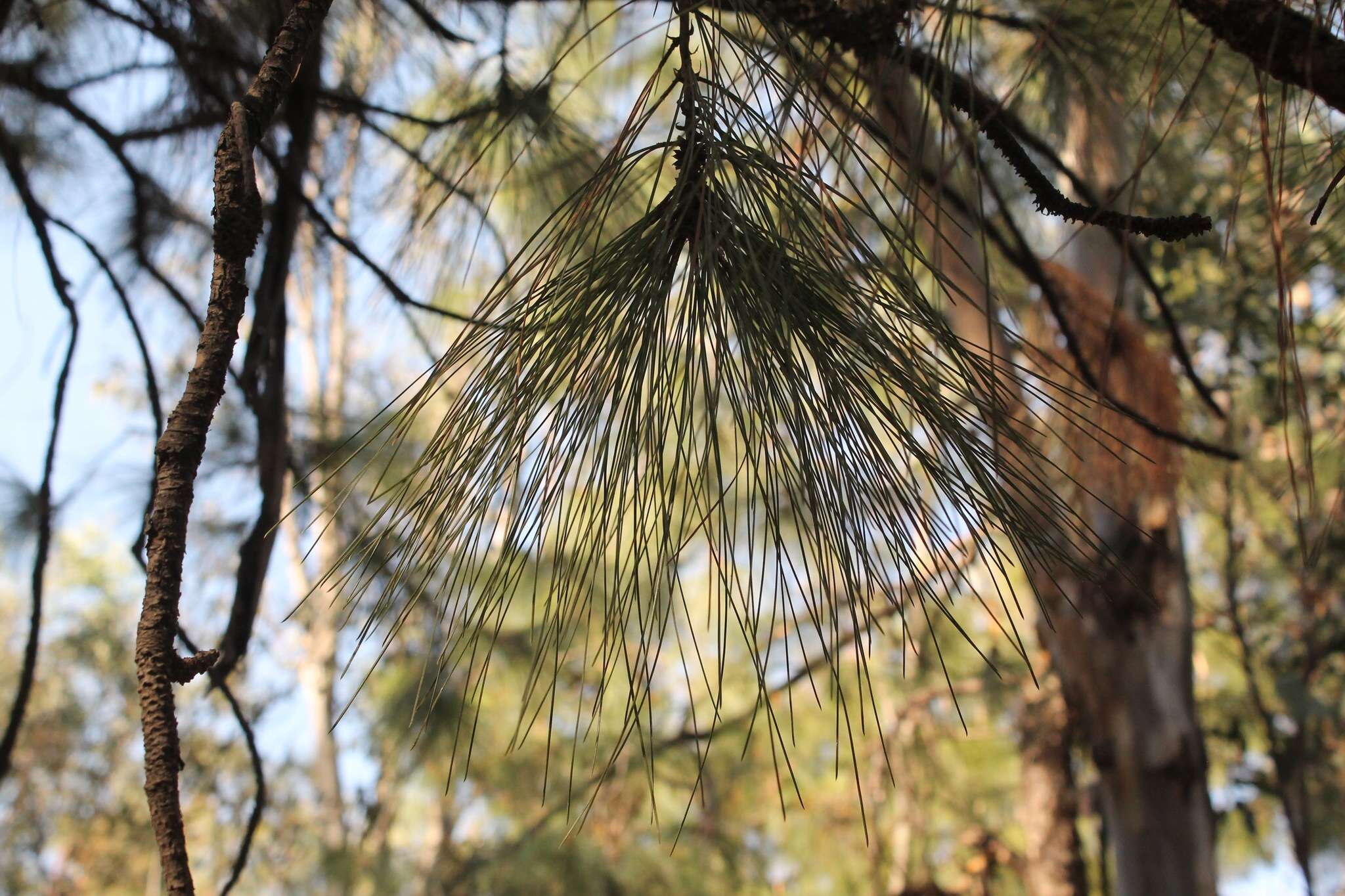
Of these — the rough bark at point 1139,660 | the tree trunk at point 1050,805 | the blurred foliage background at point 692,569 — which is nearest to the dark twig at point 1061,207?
the blurred foliage background at point 692,569

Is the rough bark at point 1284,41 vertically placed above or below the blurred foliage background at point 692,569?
below

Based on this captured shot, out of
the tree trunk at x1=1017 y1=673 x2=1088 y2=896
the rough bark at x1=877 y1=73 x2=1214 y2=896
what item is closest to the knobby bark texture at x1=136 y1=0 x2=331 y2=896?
the rough bark at x1=877 y1=73 x2=1214 y2=896

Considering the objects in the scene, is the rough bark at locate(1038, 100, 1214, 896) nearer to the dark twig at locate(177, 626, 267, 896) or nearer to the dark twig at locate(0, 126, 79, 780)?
the dark twig at locate(177, 626, 267, 896)

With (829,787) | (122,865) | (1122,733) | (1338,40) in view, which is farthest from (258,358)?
(122,865)

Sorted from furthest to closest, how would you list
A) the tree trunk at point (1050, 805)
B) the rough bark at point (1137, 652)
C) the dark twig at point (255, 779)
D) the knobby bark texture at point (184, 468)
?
the tree trunk at point (1050, 805) < the rough bark at point (1137, 652) < the dark twig at point (255, 779) < the knobby bark texture at point (184, 468)

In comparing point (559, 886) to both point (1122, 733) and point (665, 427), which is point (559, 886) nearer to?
point (1122, 733)

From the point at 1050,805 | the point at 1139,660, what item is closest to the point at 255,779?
the point at 1139,660

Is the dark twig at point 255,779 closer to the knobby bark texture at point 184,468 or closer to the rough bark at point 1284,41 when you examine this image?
the knobby bark texture at point 184,468
